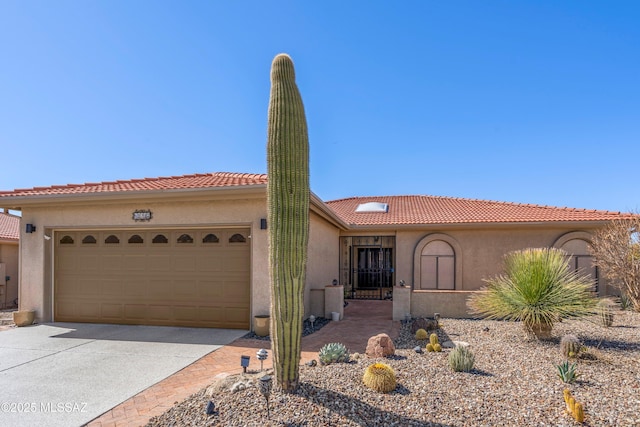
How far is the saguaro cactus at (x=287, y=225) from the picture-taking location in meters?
4.56

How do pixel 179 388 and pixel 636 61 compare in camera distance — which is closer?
pixel 179 388

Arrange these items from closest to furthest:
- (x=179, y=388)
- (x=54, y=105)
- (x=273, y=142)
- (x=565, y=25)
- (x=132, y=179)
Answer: (x=273, y=142), (x=179, y=388), (x=565, y=25), (x=54, y=105), (x=132, y=179)

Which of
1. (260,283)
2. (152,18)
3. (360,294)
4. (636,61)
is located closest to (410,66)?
(636,61)

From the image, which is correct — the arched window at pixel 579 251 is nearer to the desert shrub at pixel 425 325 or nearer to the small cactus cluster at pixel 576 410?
the desert shrub at pixel 425 325

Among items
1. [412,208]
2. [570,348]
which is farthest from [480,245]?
[570,348]

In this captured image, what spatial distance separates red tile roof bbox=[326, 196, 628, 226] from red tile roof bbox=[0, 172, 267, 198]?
21.5 feet

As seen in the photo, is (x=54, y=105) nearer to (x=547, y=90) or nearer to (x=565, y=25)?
(x=565, y=25)

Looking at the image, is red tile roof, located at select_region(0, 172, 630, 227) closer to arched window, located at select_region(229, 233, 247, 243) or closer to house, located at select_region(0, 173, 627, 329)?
house, located at select_region(0, 173, 627, 329)

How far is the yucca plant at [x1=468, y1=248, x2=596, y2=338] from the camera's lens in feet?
24.3

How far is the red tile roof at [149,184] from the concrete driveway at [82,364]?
3746 mm

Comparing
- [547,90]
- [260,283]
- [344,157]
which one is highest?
[547,90]

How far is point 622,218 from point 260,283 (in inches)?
499

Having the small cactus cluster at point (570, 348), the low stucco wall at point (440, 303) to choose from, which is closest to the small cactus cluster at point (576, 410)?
the small cactus cluster at point (570, 348)

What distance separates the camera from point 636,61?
35.4 ft
